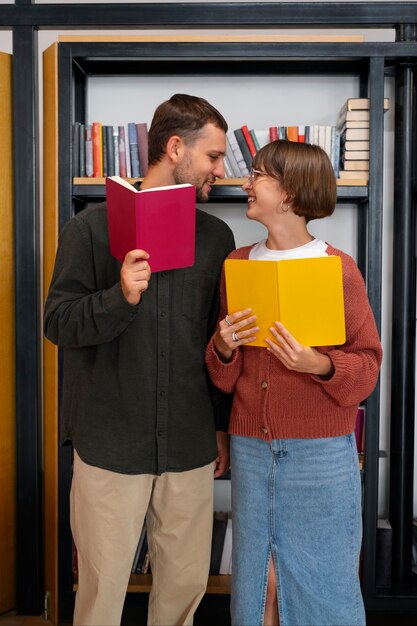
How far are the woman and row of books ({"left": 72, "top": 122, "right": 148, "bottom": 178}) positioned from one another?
0.87 meters

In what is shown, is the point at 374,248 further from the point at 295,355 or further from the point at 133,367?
the point at 133,367

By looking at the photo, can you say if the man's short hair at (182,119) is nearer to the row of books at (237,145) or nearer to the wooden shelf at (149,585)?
the row of books at (237,145)

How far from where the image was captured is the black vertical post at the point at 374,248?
2354mm

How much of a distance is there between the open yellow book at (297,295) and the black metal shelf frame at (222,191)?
0.82 metres

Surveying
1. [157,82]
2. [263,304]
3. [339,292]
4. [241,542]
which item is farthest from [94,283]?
[157,82]

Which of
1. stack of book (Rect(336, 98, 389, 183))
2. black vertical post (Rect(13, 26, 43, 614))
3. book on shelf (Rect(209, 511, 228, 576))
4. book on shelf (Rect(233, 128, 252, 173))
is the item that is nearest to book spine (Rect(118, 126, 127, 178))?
black vertical post (Rect(13, 26, 43, 614))

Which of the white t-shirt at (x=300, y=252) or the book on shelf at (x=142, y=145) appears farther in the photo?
the book on shelf at (x=142, y=145)

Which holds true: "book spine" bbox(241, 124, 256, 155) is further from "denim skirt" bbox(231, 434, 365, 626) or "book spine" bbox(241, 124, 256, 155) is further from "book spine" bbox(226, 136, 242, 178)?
"denim skirt" bbox(231, 434, 365, 626)

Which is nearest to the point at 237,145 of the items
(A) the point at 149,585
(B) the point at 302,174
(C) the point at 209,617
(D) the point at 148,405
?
(B) the point at 302,174

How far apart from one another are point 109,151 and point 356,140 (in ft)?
2.96

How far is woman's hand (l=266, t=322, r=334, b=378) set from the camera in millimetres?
1586

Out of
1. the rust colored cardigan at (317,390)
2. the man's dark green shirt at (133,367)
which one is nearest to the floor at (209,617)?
the man's dark green shirt at (133,367)

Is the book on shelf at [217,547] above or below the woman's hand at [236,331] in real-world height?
below

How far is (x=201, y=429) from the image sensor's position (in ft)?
6.05
